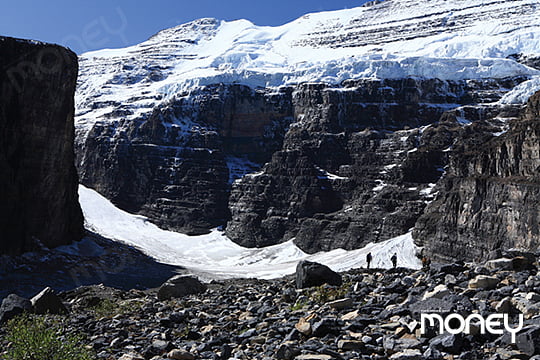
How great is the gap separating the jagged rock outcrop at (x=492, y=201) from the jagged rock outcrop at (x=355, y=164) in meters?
30.8

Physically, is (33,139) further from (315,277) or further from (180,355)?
(180,355)

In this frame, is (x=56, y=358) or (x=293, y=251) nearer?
(x=56, y=358)

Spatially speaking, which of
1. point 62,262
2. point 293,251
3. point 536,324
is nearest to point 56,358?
point 536,324

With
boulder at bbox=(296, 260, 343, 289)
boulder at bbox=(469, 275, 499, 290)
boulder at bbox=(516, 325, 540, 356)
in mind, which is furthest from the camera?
boulder at bbox=(296, 260, 343, 289)

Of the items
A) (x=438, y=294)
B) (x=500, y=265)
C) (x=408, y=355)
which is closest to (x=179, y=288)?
(x=500, y=265)

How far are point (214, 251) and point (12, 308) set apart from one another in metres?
135

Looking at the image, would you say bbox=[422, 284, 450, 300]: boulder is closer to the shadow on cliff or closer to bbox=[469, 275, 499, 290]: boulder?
bbox=[469, 275, 499, 290]: boulder

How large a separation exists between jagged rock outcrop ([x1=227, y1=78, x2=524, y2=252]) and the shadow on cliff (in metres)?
50.3

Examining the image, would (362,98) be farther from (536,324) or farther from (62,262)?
(536,324)

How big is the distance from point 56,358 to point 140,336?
10.5ft

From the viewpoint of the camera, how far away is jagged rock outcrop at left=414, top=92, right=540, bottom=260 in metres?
77.1

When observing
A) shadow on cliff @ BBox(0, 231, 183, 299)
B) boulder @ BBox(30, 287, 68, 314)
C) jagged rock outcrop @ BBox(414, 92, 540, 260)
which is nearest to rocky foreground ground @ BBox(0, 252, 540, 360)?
boulder @ BBox(30, 287, 68, 314)

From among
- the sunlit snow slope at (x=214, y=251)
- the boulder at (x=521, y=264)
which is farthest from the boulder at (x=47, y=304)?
the sunlit snow slope at (x=214, y=251)

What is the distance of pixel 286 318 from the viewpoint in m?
12.8
